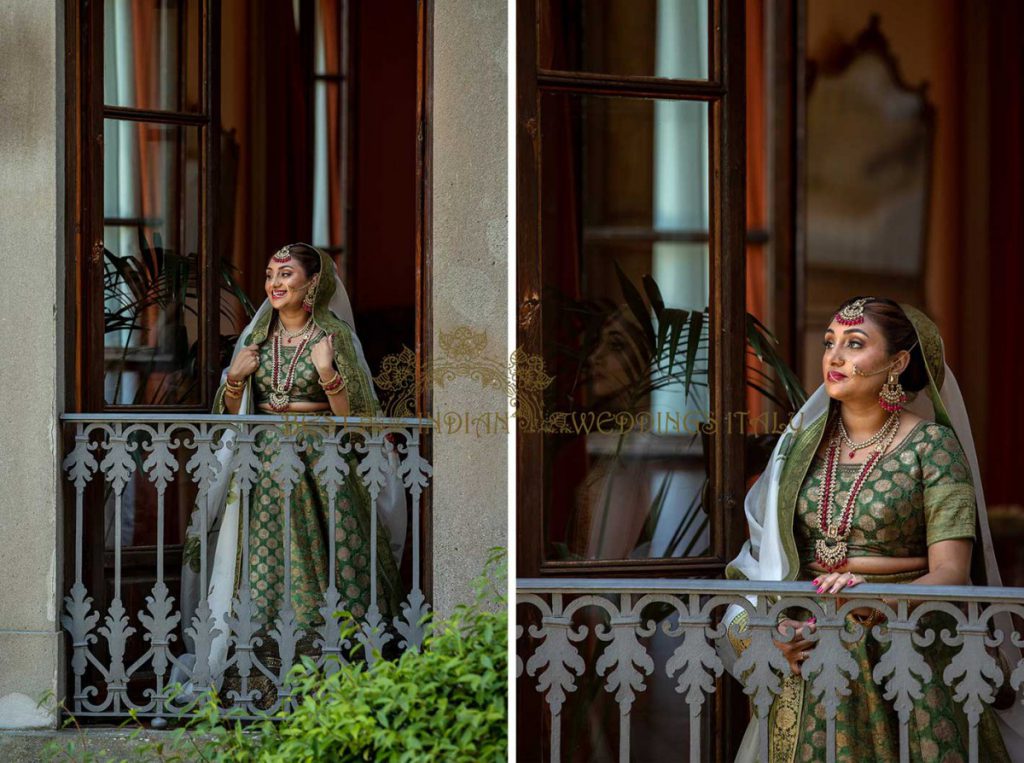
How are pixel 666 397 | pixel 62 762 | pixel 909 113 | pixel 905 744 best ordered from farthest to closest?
pixel 909 113 → pixel 62 762 → pixel 666 397 → pixel 905 744

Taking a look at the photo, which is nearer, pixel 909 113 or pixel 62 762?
pixel 62 762

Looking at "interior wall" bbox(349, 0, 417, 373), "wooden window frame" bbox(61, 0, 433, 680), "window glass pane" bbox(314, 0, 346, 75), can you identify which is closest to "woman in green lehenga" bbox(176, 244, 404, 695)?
"wooden window frame" bbox(61, 0, 433, 680)

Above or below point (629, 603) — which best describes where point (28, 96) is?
above

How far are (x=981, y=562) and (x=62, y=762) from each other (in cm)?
A: 264

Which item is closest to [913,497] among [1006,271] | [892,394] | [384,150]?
Result: [892,394]

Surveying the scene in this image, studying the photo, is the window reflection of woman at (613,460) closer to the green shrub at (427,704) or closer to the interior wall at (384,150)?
the green shrub at (427,704)

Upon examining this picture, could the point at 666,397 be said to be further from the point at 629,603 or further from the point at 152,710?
the point at 152,710

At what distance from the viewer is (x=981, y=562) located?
3.33m

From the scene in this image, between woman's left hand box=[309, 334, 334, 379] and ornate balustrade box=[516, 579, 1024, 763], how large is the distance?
57.5 inches

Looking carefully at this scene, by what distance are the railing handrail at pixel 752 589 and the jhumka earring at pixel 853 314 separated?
60cm

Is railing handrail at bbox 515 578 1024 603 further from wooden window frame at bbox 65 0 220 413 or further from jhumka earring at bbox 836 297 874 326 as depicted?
wooden window frame at bbox 65 0 220 413

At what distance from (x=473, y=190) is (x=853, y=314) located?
1.13 meters

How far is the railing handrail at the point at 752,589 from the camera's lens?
297 centimetres

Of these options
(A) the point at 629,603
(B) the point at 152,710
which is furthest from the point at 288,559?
(A) the point at 629,603
